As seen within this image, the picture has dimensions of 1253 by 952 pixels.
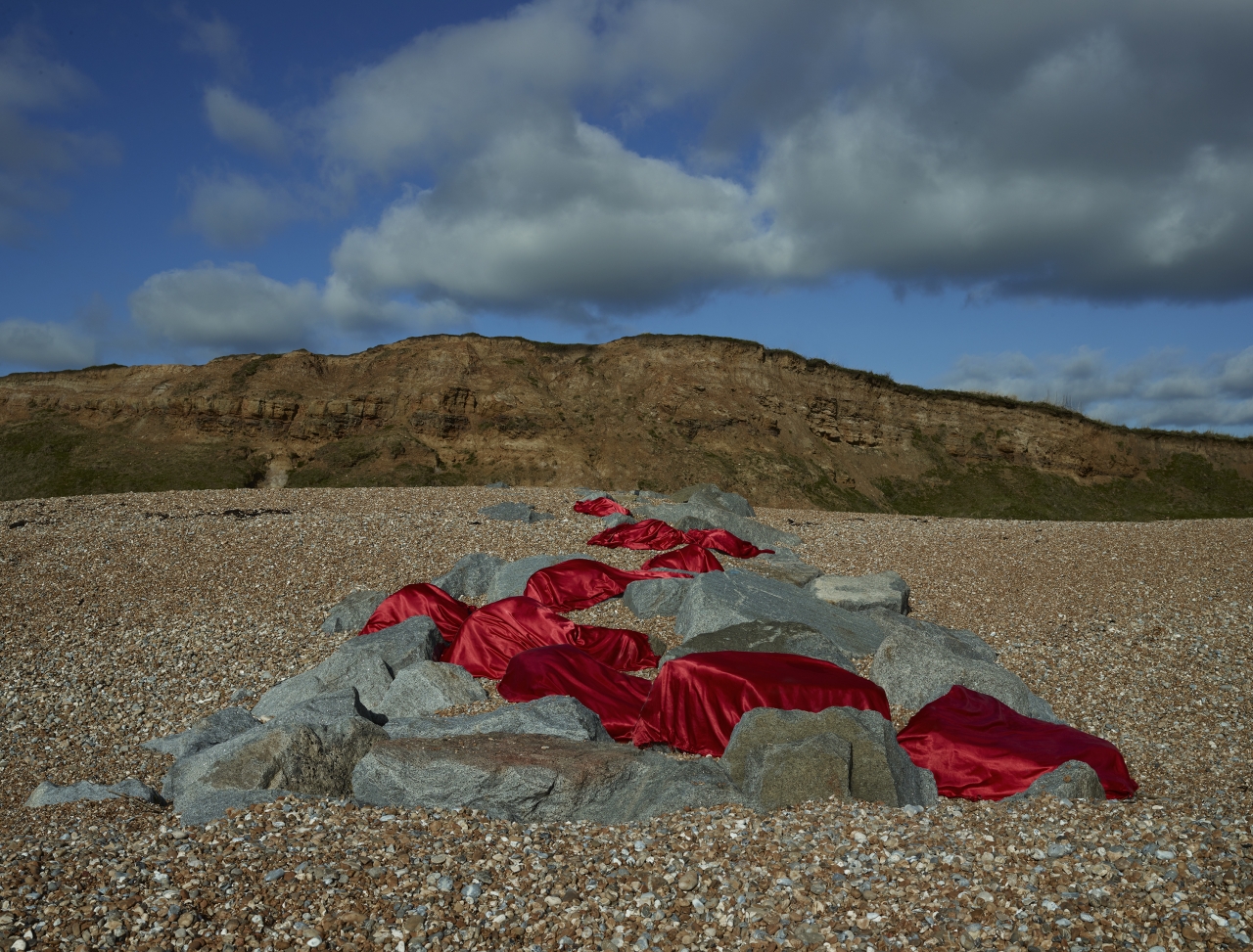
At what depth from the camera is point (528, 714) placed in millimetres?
6719

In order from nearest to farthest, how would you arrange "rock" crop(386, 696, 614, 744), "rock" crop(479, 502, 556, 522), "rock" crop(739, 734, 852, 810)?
"rock" crop(739, 734, 852, 810), "rock" crop(386, 696, 614, 744), "rock" crop(479, 502, 556, 522)

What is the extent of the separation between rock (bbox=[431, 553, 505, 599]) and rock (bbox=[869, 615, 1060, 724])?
6371 millimetres

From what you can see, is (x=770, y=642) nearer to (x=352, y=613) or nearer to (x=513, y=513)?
(x=352, y=613)

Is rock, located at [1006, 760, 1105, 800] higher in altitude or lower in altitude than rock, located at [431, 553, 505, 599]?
lower

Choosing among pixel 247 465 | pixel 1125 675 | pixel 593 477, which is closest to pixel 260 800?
pixel 1125 675

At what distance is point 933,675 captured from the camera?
8.57 metres

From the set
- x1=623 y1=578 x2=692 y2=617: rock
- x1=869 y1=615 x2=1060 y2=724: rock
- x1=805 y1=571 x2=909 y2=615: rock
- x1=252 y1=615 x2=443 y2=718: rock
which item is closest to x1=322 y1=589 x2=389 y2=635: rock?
x1=252 y1=615 x2=443 y2=718: rock

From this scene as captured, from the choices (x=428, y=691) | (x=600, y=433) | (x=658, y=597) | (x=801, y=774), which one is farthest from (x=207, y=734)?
(x=600, y=433)

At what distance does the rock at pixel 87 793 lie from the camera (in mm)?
6113

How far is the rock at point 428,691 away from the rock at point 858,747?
3220 millimetres

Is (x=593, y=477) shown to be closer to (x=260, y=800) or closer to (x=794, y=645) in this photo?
(x=794, y=645)

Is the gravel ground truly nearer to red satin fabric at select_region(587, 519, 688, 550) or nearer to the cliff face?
red satin fabric at select_region(587, 519, 688, 550)

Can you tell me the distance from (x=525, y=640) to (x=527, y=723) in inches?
113

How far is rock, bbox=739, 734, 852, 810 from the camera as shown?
5391mm
